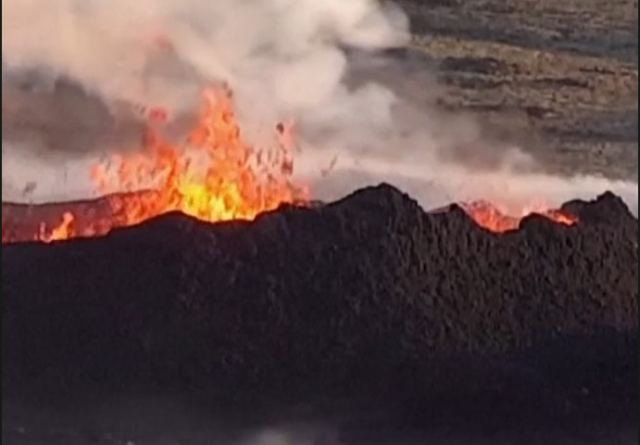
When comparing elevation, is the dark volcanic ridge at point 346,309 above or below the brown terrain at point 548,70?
below

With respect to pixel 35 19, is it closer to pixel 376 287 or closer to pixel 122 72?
pixel 122 72

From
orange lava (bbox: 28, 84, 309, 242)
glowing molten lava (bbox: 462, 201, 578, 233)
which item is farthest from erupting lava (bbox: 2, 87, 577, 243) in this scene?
glowing molten lava (bbox: 462, 201, 578, 233)

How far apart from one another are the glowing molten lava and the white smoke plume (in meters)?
0.02

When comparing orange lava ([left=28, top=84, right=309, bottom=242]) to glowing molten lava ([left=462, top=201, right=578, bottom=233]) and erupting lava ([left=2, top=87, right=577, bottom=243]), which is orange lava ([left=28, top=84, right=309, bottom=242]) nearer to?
erupting lava ([left=2, top=87, right=577, bottom=243])

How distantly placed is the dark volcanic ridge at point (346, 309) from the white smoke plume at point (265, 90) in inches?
2.4

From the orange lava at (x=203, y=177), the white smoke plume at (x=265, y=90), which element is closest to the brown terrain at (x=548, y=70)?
the white smoke plume at (x=265, y=90)

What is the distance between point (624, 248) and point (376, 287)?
1.43ft

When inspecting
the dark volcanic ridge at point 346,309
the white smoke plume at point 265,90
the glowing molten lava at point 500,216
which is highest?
the white smoke plume at point 265,90

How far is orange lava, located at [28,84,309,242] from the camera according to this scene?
2322mm

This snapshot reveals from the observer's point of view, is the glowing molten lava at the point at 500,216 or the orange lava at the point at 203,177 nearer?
the orange lava at the point at 203,177

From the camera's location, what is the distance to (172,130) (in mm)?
2328

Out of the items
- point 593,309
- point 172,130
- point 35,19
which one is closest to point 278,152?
point 172,130

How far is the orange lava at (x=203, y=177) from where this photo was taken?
2.32 meters

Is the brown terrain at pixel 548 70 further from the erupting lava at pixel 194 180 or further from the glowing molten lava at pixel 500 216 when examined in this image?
the erupting lava at pixel 194 180
